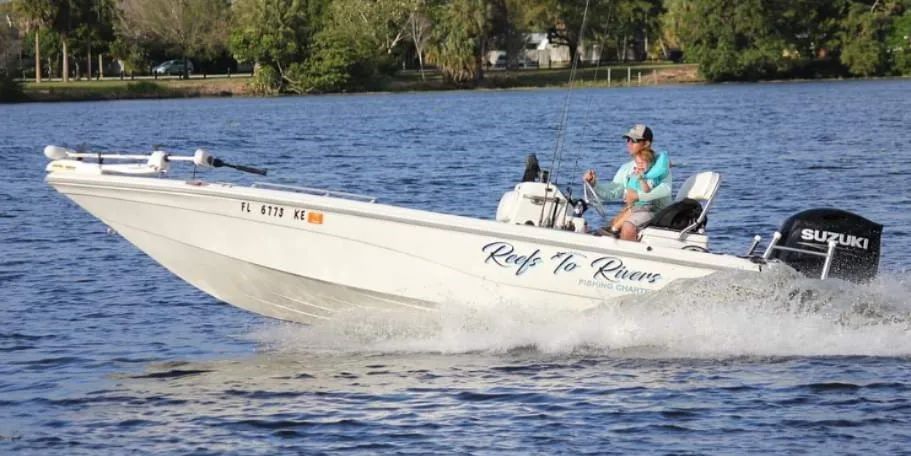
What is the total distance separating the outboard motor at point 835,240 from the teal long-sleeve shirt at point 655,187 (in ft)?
3.24

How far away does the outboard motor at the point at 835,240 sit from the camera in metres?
12.0

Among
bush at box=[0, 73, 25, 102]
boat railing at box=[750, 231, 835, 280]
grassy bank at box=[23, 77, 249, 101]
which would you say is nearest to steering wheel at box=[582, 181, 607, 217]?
boat railing at box=[750, 231, 835, 280]

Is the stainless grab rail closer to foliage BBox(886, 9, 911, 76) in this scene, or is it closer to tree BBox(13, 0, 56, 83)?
foliage BBox(886, 9, 911, 76)

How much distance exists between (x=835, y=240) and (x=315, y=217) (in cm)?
413

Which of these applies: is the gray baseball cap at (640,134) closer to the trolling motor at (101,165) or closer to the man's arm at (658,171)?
the man's arm at (658,171)

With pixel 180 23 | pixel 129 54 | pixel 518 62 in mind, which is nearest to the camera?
pixel 129 54

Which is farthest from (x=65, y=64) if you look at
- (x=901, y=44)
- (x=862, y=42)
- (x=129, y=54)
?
(x=901, y=44)

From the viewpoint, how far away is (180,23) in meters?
101

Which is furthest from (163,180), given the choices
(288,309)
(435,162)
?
(435,162)

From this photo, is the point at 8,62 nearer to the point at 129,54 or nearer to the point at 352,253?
the point at 129,54

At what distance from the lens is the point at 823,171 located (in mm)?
29734

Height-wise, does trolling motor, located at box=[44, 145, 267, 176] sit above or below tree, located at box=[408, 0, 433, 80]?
below

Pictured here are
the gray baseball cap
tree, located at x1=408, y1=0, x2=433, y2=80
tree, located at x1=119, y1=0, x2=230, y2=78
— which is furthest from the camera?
tree, located at x1=119, y1=0, x2=230, y2=78

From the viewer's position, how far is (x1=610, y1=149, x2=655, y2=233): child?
12250 millimetres
